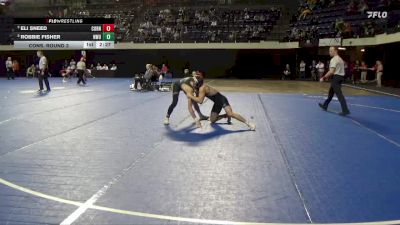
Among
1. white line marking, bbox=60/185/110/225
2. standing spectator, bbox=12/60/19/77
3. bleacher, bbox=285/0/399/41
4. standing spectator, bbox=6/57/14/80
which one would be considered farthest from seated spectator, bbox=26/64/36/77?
white line marking, bbox=60/185/110/225

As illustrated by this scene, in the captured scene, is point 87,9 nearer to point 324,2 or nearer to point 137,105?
point 324,2

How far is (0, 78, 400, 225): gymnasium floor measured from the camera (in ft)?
12.1

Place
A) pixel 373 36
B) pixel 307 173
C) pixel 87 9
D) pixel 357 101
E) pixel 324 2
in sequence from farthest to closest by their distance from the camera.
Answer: pixel 87 9 → pixel 324 2 → pixel 373 36 → pixel 357 101 → pixel 307 173

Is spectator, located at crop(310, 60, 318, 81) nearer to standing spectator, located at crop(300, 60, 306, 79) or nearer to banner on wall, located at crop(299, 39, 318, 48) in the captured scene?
standing spectator, located at crop(300, 60, 306, 79)

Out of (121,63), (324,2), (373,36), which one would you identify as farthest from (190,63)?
(373,36)

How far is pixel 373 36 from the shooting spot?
21.5 meters

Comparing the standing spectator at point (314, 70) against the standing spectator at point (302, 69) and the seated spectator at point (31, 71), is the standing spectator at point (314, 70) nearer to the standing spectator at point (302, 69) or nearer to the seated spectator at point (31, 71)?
the standing spectator at point (302, 69)

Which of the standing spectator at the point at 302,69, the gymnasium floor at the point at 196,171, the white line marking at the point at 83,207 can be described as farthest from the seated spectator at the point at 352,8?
the white line marking at the point at 83,207

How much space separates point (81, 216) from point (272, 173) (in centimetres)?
253

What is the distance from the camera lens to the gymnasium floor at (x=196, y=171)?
3.70m

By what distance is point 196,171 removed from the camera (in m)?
5.11

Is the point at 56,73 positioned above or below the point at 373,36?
below

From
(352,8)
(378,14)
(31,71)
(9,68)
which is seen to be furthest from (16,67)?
(378,14)

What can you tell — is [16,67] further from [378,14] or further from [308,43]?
[378,14]
